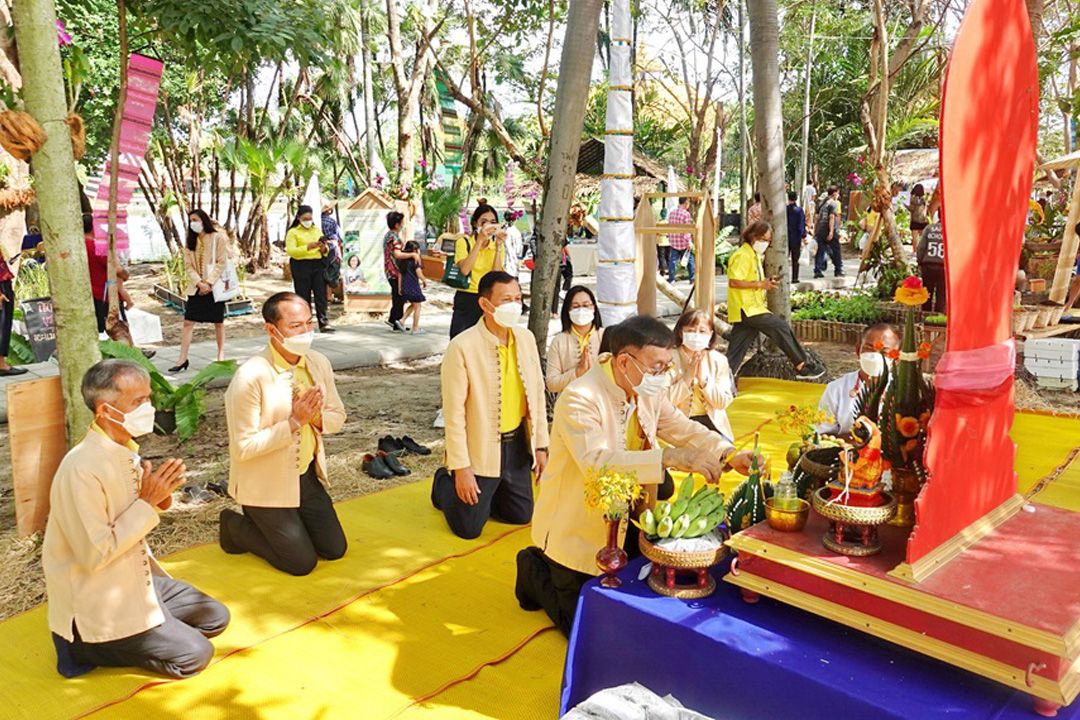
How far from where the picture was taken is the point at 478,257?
653 centimetres

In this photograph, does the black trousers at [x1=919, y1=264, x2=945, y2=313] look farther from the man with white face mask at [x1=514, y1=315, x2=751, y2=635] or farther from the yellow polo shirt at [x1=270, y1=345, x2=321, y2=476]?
the yellow polo shirt at [x1=270, y1=345, x2=321, y2=476]

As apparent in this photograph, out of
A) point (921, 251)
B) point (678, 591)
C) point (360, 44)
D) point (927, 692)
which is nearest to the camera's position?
point (927, 692)

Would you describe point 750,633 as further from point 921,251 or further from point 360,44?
point 360,44

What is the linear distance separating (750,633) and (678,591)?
0.96ft

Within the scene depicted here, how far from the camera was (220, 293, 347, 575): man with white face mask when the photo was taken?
381 cm

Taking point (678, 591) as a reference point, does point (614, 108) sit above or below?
above

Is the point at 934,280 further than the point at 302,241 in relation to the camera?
No

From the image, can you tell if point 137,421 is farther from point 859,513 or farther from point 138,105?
point 138,105

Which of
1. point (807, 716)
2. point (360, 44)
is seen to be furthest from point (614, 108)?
point (360, 44)

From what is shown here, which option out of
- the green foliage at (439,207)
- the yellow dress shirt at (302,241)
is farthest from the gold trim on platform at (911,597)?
the green foliage at (439,207)

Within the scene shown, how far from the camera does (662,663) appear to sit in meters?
2.57

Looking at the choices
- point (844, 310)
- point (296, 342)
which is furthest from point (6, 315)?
point (844, 310)

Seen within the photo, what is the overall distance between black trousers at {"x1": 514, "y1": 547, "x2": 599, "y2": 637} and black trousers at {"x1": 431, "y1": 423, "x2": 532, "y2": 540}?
0.80 metres

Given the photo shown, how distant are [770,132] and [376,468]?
4609 mm
